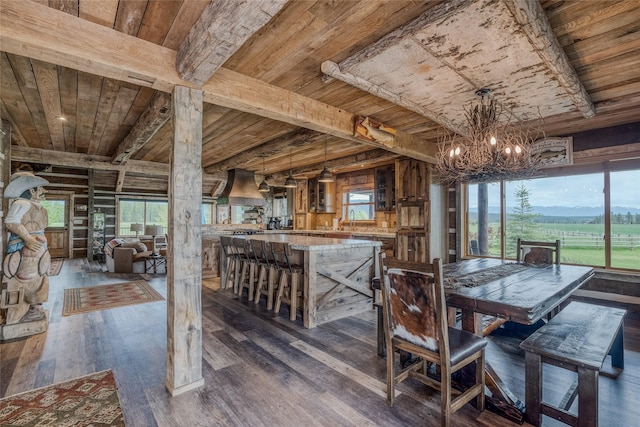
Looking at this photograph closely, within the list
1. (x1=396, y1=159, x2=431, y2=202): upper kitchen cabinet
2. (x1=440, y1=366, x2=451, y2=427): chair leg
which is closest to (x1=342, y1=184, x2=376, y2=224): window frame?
(x1=396, y1=159, x2=431, y2=202): upper kitchen cabinet

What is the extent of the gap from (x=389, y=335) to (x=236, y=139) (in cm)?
408

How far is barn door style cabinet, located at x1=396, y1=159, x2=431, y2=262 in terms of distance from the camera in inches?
221

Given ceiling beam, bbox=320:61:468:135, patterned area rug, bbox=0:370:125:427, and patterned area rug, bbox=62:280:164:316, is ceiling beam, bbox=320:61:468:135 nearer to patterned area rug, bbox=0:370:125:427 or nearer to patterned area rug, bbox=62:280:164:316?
patterned area rug, bbox=0:370:125:427

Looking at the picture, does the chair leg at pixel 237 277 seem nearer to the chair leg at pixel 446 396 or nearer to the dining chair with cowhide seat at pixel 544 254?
the chair leg at pixel 446 396

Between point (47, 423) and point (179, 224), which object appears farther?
point (179, 224)

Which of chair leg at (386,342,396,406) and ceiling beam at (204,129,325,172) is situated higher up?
ceiling beam at (204,129,325,172)

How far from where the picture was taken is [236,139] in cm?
500

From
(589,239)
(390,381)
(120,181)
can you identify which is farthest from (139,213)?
(589,239)

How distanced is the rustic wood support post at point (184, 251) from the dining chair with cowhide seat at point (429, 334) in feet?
4.66

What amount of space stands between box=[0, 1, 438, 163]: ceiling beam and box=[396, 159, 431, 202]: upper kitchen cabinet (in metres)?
3.29

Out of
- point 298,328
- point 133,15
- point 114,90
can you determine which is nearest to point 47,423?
point 298,328

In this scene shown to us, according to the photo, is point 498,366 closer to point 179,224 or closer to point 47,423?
point 179,224

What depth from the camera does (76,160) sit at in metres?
6.06

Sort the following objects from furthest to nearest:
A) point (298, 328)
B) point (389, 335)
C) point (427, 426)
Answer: point (298, 328), point (389, 335), point (427, 426)
